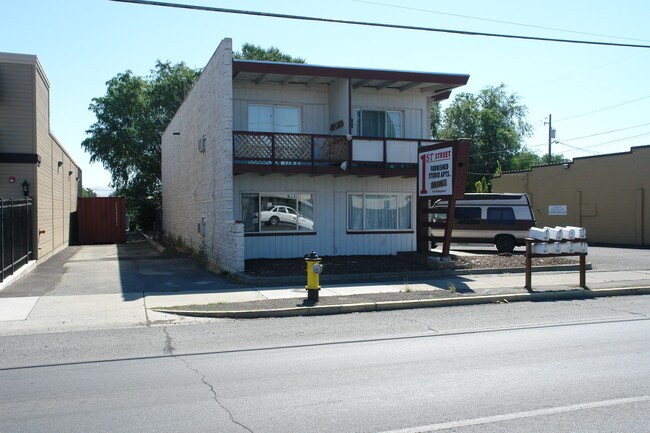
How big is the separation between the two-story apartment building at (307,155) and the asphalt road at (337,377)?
25.9ft

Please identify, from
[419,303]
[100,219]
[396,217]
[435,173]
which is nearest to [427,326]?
[419,303]

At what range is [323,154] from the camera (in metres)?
18.3

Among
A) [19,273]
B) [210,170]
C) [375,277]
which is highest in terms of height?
[210,170]

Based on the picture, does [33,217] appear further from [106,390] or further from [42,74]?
[106,390]

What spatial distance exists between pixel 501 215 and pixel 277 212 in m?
9.97

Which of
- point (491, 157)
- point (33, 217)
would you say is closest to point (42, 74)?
point (33, 217)

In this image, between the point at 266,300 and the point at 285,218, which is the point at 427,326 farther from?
the point at 285,218

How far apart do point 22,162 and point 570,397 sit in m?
17.2

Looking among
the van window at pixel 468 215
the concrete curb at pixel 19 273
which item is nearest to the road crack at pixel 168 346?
the concrete curb at pixel 19 273

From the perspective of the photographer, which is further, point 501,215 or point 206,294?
point 501,215

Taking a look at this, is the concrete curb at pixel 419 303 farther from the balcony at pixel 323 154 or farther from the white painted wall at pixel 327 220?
the white painted wall at pixel 327 220

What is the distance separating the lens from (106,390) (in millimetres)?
6184

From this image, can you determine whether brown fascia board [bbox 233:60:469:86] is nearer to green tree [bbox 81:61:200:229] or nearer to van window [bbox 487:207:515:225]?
van window [bbox 487:207:515:225]

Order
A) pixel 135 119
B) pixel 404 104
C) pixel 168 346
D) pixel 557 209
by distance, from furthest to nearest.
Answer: pixel 135 119
pixel 557 209
pixel 404 104
pixel 168 346
